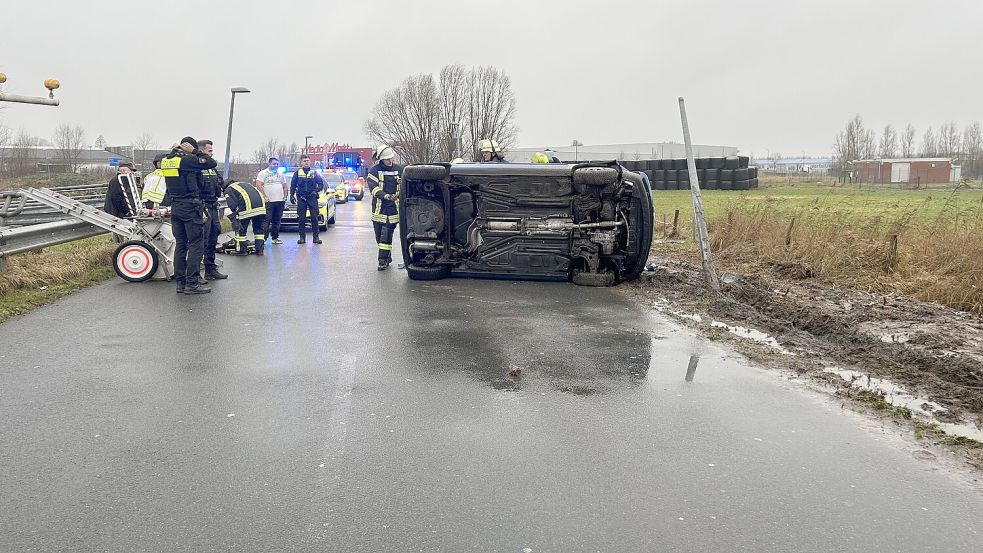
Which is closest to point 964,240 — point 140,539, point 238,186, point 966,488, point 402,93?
point 966,488

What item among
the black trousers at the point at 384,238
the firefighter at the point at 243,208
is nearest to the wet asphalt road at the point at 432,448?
the black trousers at the point at 384,238

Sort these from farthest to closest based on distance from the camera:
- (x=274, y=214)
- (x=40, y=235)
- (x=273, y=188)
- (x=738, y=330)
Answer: (x=274, y=214) → (x=273, y=188) → (x=40, y=235) → (x=738, y=330)

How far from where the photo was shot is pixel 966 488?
3779 mm

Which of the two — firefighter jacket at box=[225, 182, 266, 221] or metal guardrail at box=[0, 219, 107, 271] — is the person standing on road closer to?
metal guardrail at box=[0, 219, 107, 271]

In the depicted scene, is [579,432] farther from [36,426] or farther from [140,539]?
[36,426]

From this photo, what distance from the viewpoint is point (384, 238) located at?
477 inches

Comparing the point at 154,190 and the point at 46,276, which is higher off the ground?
the point at 154,190

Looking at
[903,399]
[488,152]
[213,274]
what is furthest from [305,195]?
[903,399]

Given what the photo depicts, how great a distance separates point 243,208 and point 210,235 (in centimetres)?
261

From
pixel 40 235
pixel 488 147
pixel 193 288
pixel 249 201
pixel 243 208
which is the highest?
pixel 488 147

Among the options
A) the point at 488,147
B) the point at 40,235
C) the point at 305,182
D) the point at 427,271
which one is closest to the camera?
the point at 40,235

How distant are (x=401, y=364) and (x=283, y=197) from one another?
10.6 m

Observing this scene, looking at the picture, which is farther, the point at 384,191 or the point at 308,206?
the point at 308,206

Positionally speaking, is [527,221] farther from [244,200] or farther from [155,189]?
[244,200]
